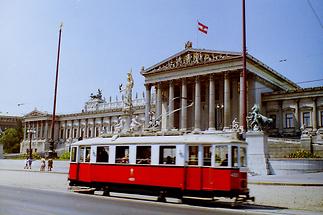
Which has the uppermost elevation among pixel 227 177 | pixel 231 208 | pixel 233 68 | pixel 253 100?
pixel 233 68

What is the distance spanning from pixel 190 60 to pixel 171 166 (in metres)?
54.0

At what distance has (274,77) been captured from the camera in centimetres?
A: 7356

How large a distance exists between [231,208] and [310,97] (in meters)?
54.0

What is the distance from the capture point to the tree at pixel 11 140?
4619 inches

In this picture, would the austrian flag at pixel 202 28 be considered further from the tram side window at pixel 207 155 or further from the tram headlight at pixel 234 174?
the tram headlight at pixel 234 174

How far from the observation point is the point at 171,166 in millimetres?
19047

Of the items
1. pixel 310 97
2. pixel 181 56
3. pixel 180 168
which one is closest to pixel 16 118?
pixel 181 56

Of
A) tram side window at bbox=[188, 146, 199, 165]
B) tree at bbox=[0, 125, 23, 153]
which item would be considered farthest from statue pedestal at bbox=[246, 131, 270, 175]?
tree at bbox=[0, 125, 23, 153]

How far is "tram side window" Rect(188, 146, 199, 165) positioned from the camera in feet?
61.4

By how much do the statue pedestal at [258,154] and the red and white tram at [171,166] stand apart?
16.0 meters

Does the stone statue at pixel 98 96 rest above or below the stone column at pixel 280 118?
above

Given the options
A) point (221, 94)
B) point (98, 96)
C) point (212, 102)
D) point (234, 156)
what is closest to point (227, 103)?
point (212, 102)

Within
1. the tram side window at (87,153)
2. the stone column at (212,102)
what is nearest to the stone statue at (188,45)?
the stone column at (212,102)

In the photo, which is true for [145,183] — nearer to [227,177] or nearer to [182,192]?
[182,192]
